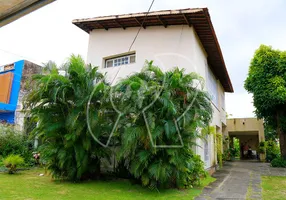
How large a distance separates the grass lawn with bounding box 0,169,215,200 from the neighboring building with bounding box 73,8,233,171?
3665mm

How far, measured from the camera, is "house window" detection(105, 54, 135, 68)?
1137 cm

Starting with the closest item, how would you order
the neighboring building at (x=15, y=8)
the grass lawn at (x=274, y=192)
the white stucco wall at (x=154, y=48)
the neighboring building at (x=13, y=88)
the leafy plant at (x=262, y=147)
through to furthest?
the neighboring building at (x=15, y=8) < the grass lawn at (x=274, y=192) < the white stucco wall at (x=154, y=48) < the neighboring building at (x=13, y=88) < the leafy plant at (x=262, y=147)

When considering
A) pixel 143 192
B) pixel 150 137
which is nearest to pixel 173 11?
pixel 150 137

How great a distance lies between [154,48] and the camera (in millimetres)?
10562

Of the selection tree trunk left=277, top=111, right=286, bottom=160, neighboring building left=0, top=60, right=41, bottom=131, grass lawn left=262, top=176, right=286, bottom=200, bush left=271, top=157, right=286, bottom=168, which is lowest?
grass lawn left=262, top=176, right=286, bottom=200

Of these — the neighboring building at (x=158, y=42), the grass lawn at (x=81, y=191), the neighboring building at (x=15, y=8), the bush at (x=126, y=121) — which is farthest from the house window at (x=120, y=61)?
the neighboring building at (x=15, y=8)

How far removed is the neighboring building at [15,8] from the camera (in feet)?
6.92

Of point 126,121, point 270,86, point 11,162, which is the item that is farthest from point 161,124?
point 270,86

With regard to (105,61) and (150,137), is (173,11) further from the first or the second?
(150,137)

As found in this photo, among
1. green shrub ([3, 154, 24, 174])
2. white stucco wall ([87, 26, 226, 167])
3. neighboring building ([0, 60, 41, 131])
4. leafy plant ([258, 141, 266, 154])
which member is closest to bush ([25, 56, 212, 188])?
green shrub ([3, 154, 24, 174])

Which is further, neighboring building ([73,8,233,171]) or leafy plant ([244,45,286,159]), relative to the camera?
leafy plant ([244,45,286,159])

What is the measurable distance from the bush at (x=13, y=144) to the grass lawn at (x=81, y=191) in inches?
160

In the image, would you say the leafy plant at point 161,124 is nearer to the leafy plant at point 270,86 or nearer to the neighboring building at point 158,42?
the neighboring building at point 158,42

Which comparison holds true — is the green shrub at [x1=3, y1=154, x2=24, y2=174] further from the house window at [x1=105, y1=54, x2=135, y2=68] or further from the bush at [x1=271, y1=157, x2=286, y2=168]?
the bush at [x1=271, y1=157, x2=286, y2=168]
